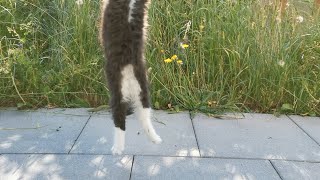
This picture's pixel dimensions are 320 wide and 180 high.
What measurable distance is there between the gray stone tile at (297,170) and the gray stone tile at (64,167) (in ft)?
4.25

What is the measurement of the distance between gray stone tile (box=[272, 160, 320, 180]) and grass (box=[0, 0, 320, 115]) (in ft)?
4.15

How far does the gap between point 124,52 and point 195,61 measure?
2339 mm

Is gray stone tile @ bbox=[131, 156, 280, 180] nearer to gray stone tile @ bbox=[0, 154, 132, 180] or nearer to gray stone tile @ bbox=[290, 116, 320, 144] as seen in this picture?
gray stone tile @ bbox=[0, 154, 132, 180]

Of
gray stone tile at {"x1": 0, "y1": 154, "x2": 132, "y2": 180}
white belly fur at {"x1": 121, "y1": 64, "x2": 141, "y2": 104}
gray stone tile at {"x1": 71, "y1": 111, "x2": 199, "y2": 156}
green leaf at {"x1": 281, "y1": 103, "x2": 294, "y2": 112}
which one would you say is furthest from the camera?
green leaf at {"x1": 281, "y1": 103, "x2": 294, "y2": 112}

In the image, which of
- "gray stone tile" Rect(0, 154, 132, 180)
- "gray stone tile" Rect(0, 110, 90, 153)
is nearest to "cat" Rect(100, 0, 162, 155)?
"gray stone tile" Rect(0, 154, 132, 180)

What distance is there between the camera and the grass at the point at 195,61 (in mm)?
4477

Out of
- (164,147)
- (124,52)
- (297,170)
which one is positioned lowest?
(297,170)

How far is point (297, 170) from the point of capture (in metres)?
3.13

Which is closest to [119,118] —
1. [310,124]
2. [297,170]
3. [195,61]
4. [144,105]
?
[144,105]

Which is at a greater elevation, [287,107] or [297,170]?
[287,107]

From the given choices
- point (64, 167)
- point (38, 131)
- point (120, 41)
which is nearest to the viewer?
point (120, 41)

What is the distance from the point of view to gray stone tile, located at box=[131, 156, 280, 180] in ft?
9.77

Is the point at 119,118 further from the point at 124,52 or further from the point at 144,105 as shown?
the point at 124,52

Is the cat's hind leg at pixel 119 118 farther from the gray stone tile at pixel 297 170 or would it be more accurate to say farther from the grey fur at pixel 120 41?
the gray stone tile at pixel 297 170
